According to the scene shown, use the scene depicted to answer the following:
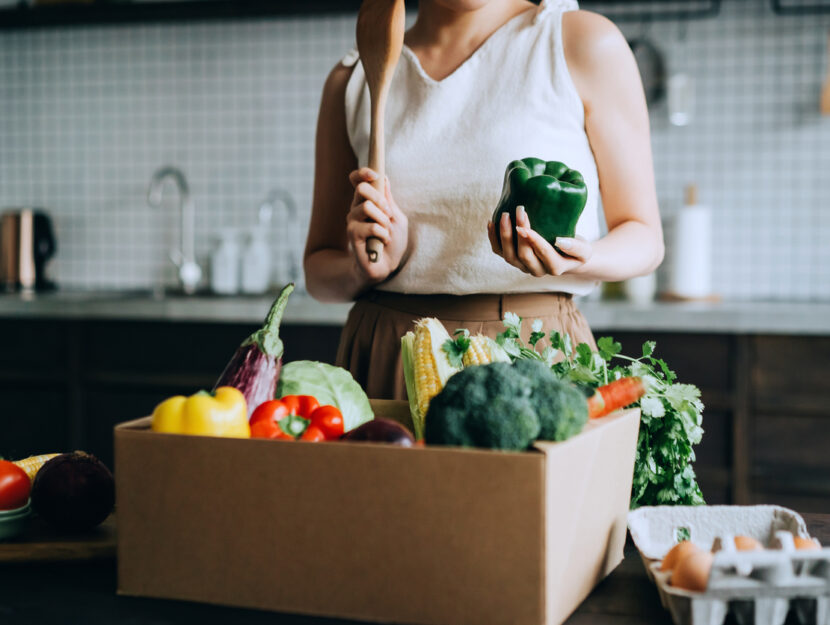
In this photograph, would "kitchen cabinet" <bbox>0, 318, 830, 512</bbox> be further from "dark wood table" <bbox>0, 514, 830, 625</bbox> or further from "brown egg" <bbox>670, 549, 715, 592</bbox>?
"brown egg" <bbox>670, 549, 715, 592</bbox>

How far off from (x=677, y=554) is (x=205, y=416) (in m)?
0.40

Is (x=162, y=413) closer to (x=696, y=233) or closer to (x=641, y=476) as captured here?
(x=641, y=476)

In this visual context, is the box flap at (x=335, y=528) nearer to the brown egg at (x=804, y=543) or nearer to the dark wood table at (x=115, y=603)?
the dark wood table at (x=115, y=603)

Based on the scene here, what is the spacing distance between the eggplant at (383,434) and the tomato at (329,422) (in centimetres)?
6

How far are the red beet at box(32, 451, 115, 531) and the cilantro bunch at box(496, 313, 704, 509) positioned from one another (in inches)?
17.0

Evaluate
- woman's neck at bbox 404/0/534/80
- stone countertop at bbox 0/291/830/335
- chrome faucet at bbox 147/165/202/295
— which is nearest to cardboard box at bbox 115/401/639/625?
woman's neck at bbox 404/0/534/80

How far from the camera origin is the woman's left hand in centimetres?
105

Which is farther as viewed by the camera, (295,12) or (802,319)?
(295,12)

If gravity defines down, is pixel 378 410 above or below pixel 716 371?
above

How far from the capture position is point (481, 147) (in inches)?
51.2

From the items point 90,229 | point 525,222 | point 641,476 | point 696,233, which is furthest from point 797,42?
point 90,229

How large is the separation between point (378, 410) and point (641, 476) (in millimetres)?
290

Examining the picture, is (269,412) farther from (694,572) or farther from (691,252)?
(691,252)

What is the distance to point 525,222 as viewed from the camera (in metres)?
1.05
